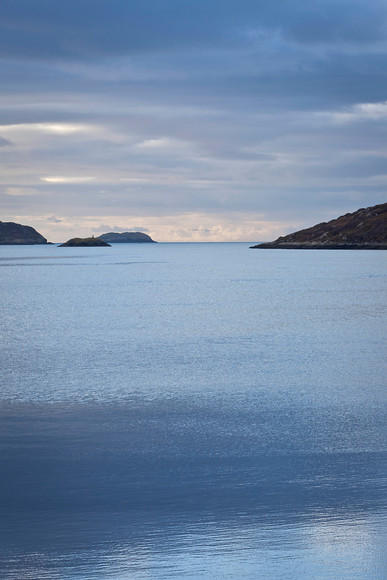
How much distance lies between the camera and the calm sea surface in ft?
24.6

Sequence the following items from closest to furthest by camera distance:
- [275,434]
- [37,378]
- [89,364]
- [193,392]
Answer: [275,434]
[193,392]
[37,378]
[89,364]

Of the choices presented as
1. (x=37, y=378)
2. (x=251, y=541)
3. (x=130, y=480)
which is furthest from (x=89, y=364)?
(x=251, y=541)

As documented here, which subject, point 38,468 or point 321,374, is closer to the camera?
point 38,468

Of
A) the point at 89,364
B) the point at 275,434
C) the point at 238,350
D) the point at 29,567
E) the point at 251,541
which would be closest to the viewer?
the point at 29,567

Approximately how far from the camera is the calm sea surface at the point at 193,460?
749cm

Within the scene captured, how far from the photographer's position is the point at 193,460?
10.8 meters

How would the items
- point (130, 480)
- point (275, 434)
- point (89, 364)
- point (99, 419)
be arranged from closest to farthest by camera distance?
point (130, 480) → point (275, 434) → point (99, 419) → point (89, 364)

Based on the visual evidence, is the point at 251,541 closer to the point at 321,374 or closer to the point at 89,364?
the point at 321,374

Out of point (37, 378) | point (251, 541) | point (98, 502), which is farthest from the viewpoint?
point (37, 378)

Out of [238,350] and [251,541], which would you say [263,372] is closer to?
[238,350]

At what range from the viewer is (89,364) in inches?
797

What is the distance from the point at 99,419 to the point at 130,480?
370 centimetres

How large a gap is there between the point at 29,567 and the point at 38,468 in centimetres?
341

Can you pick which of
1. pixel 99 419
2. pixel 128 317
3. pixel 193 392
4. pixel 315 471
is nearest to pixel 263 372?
pixel 193 392
